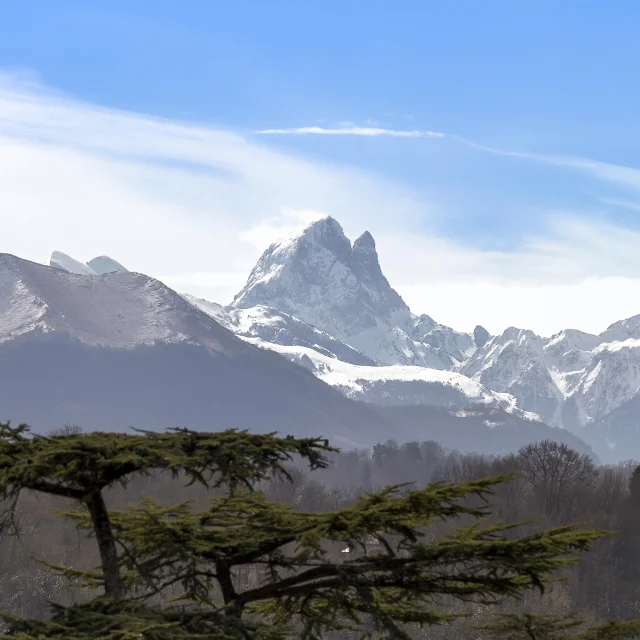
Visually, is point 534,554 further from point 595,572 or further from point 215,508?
point 595,572

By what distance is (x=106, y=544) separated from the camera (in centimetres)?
1873

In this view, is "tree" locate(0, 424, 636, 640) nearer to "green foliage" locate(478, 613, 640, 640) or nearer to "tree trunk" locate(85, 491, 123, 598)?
"tree trunk" locate(85, 491, 123, 598)

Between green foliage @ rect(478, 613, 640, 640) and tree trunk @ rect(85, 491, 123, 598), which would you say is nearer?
tree trunk @ rect(85, 491, 123, 598)

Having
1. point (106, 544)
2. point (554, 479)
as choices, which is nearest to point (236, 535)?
point (106, 544)

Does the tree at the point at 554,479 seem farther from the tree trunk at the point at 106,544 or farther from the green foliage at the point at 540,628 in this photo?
the tree trunk at the point at 106,544

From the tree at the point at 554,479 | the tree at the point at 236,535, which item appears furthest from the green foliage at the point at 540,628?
the tree at the point at 554,479

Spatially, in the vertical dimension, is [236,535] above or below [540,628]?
above

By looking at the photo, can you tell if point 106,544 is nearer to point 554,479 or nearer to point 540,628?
point 540,628

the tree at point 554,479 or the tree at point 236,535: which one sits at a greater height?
the tree at point 236,535

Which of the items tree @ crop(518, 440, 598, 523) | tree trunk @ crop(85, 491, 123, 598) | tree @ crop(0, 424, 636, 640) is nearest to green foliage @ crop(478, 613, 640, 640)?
tree @ crop(0, 424, 636, 640)

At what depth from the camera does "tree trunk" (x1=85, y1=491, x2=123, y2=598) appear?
60.3 feet

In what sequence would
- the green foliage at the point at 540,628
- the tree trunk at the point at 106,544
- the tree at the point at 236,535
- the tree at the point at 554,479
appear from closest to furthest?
1. the tree at the point at 236,535
2. the tree trunk at the point at 106,544
3. the green foliage at the point at 540,628
4. the tree at the point at 554,479

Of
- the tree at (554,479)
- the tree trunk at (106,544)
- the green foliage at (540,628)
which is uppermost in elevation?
the tree trunk at (106,544)

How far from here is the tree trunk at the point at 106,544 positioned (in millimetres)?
18391
